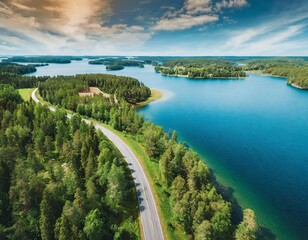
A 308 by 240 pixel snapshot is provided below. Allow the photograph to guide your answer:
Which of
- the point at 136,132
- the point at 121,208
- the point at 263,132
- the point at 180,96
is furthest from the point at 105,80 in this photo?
the point at 121,208

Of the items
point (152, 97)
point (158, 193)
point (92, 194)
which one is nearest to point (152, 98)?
point (152, 97)

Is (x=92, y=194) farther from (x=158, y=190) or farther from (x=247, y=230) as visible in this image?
(x=247, y=230)

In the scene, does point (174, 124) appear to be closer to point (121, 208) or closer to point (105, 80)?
point (121, 208)

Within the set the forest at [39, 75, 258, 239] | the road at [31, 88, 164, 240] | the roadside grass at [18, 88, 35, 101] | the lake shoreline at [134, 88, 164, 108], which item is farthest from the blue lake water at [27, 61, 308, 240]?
the roadside grass at [18, 88, 35, 101]

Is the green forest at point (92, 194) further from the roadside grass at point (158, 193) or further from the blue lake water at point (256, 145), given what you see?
the blue lake water at point (256, 145)

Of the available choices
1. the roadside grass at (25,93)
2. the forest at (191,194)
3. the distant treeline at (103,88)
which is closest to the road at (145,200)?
the forest at (191,194)

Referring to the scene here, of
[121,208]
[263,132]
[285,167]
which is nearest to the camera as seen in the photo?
[121,208]

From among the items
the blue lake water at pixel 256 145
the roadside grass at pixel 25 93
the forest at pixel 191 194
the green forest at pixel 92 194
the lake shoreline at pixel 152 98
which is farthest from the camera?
the roadside grass at pixel 25 93
